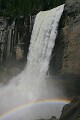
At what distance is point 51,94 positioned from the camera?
150 ft

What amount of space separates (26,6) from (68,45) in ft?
61.4

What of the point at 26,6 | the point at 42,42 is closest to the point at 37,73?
the point at 42,42

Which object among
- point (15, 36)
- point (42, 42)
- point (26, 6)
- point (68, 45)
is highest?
point (26, 6)

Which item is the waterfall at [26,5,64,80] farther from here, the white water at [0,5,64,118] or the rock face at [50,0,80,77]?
the rock face at [50,0,80,77]

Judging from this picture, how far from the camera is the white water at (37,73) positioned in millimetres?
44875

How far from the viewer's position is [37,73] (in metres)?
46.1

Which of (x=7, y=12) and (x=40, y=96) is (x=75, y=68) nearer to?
(x=40, y=96)

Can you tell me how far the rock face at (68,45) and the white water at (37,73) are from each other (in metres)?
1.26

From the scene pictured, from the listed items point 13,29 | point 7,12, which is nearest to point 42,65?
point 13,29

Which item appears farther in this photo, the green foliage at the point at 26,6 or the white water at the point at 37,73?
the green foliage at the point at 26,6

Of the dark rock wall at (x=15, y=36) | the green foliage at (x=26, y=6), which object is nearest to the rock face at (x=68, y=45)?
the dark rock wall at (x=15, y=36)

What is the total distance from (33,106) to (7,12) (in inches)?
761

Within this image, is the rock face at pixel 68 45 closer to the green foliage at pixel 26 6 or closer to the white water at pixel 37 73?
the white water at pixel 37 73

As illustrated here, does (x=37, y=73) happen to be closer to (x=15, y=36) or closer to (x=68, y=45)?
(x=68, y=45)
